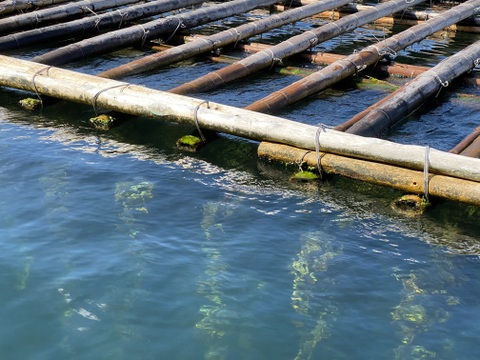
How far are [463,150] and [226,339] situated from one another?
6781 mm

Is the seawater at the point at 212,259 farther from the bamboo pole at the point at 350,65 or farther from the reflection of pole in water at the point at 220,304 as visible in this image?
the bamboo pole at the point at 350,65

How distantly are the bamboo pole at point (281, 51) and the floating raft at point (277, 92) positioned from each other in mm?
34

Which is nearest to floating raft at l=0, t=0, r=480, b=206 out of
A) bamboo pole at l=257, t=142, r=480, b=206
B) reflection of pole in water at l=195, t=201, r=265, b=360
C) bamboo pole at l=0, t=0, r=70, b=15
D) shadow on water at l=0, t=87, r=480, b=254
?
bamboo pole at l=257, t=142, r=480, b=206

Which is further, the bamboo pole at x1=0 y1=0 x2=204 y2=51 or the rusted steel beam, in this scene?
the bamboo pole at x1=0 y1=0 x2=204 y2=51

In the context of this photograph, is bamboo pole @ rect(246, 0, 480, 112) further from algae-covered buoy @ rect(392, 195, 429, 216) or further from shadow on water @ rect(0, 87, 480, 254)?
algae-covered buoy @ rect(392, 195, 429, 216)

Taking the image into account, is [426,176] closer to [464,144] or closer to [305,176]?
[464,144]

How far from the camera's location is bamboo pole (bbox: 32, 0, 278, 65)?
2094 centimetres

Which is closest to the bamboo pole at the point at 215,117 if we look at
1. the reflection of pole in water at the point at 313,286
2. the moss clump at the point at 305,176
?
the moss clump at the point at 305,176

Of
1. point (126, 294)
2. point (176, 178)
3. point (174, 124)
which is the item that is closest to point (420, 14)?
point (174, 124)

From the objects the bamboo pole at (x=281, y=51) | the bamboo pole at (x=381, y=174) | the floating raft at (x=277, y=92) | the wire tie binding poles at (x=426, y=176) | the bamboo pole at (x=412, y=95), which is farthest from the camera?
the bamboo pole at (x=281, y=51)

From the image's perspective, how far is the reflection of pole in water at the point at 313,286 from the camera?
10.8 meters

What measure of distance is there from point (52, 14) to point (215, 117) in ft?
37.5

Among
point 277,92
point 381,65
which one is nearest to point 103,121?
point 277,92

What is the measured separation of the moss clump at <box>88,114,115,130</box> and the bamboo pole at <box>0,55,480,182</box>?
0.26 m
